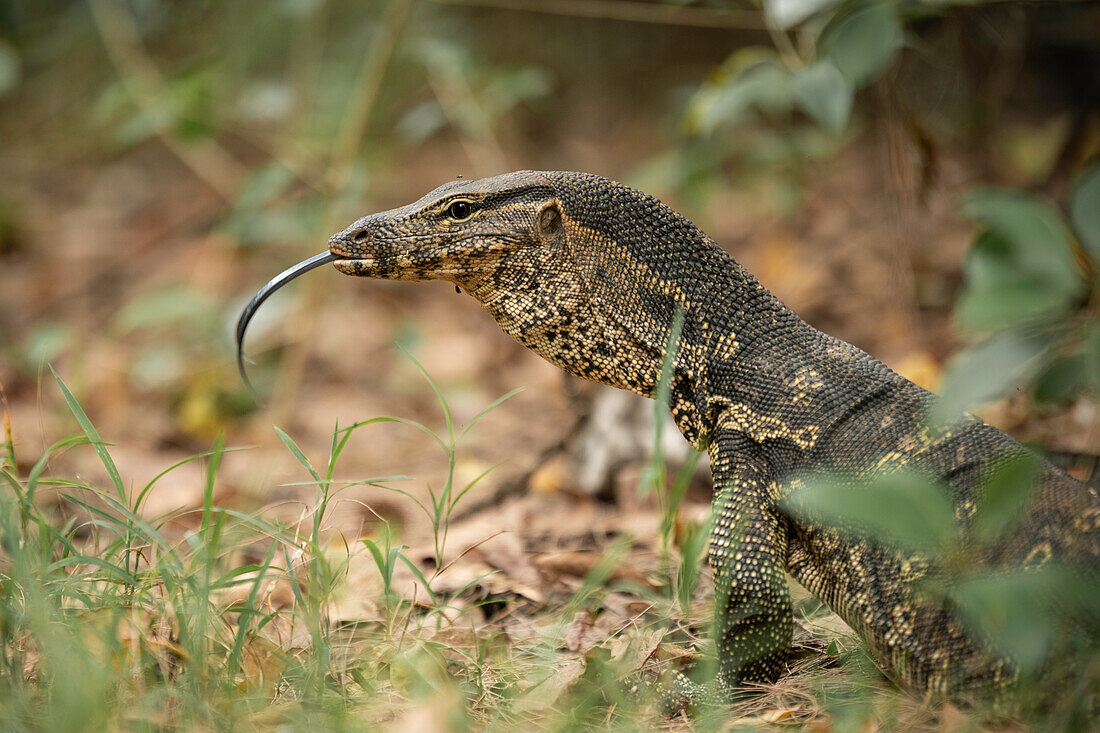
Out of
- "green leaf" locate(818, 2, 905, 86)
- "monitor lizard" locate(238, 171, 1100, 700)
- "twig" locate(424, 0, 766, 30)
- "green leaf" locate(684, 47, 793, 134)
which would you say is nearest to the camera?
"monitor lizard" locate(238, 171, 1100, 700)

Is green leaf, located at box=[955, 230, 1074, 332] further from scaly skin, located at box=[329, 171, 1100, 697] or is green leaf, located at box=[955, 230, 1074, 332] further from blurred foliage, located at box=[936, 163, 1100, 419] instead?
scaly skin, located at box=[329, 171, 1100, 697]

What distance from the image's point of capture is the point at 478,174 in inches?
391

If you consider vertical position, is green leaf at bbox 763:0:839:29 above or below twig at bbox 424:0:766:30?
below

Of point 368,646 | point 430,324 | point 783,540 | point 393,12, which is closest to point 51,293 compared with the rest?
point 430,324

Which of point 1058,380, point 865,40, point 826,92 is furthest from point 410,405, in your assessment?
point 1058,380

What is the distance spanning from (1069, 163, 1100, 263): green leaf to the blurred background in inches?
0.4

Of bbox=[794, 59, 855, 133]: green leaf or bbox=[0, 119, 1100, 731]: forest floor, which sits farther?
bbox=[794, 59, 855, 133]: green leaf

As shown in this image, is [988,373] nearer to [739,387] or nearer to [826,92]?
[739,387]

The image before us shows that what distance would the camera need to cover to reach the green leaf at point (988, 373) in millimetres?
3018

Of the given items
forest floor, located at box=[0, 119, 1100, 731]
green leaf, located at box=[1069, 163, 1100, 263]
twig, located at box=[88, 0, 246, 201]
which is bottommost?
forest floor, located at box=[0, 119, 1100, 731]

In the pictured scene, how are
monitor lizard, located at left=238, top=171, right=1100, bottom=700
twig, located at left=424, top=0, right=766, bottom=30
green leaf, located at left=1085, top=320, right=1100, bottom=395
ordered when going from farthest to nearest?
1. twig, located at left=424, top=0, right=766, bottom=30
2. monitor lizard, located at left=238, top=171, right=1100, bottom=700
3. green leaf, located at left=1085, top=320, right=1100, bottom=395

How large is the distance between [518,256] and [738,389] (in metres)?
0.91

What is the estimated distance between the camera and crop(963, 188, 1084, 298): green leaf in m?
3.19

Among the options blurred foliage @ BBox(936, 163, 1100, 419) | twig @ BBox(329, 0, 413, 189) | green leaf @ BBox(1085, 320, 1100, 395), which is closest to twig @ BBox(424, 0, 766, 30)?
twig @ BBox(329, 0, 413, 189)
